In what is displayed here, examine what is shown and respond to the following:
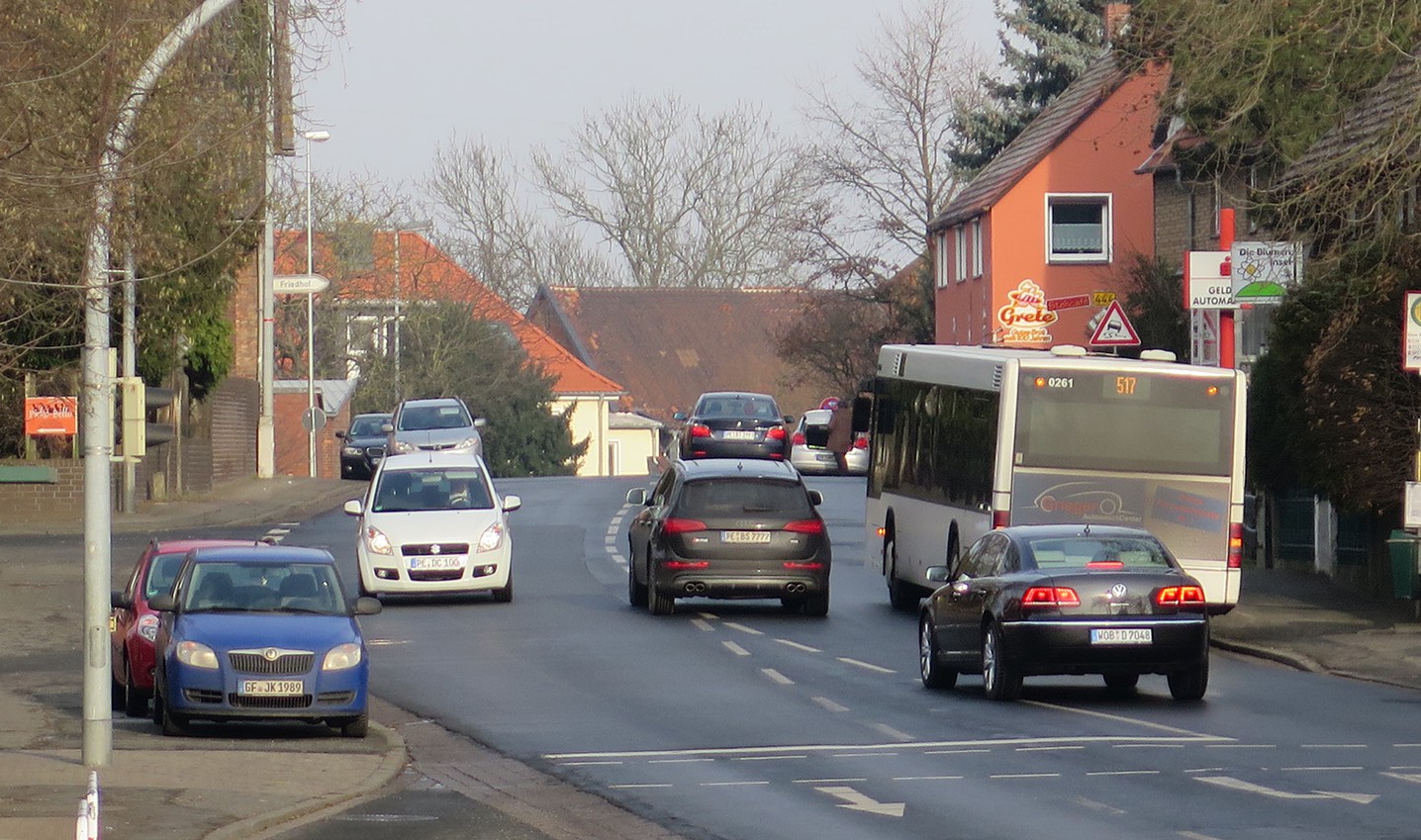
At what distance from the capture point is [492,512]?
2789 centimetres

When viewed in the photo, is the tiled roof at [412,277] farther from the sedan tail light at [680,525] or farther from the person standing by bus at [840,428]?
the sedan tail light at [680,525]

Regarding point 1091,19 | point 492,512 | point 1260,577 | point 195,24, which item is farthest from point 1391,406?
point 1091,19

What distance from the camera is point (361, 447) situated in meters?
56.1

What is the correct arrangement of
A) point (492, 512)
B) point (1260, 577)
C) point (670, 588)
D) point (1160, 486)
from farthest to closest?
1. point (1260, 577)
2. point (492, 512)
3. point (670, 588)
4. point (1160, 486)

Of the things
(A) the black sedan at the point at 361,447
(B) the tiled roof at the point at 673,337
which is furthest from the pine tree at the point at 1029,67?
(B) the tiled roof at the point at 673,337

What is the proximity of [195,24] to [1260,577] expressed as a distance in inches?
758

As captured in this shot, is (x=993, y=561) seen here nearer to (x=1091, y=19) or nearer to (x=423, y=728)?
(x=423, y=728)

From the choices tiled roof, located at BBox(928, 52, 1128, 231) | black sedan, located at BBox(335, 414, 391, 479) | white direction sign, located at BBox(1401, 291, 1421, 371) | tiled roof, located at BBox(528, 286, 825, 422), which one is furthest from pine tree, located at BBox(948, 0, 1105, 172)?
white direction sign, located at BBox(1401, 291, 1421, 371)

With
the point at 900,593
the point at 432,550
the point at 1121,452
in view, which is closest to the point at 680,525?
the point at 432,550

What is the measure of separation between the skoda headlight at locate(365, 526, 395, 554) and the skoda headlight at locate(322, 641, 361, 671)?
10589 millimetres

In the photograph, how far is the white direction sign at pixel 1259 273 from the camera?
24203 millimetres

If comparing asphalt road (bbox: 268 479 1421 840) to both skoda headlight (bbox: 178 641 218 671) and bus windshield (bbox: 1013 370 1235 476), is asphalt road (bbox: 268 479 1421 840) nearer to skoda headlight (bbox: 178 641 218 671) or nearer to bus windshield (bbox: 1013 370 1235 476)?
skoda headlight (bbox: 178 641 218 671)

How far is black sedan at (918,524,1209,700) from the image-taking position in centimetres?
1809

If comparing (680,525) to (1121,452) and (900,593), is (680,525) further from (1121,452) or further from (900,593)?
(1121,452)
